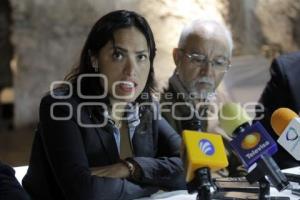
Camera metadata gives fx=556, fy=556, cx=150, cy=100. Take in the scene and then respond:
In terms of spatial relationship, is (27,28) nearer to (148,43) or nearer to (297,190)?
(148,43)

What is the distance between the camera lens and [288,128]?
4.62ft

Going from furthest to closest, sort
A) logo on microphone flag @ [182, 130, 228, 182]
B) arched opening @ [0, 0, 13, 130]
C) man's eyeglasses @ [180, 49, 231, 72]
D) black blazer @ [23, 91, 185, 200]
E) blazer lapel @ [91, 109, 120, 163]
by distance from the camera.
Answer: arched opening @ [0, 0, 13, 130], man's eyeglasses @ [180, 49, 231, 72], blazer lapel @ [91, 109, 120, 163], black blazer @ [23, 91, 185, 200], logo on microphone flag @ [182, 130, 228, 182]

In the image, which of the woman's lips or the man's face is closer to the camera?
the woman's lips

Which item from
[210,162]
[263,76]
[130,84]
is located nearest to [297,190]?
[210,162]

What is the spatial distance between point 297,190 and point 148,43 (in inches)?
25.1

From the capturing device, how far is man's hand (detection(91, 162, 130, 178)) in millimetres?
1650

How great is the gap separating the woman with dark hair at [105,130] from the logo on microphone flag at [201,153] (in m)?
0.39

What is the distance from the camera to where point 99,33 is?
1.72 m

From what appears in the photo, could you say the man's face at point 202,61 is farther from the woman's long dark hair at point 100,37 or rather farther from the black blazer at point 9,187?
the black blazer at point 9,187

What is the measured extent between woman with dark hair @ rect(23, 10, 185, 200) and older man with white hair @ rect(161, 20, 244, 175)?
0.30m

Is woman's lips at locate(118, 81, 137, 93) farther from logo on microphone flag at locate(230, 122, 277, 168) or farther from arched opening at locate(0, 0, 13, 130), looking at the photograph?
arched opening at locate(0, 0, 13, 130)

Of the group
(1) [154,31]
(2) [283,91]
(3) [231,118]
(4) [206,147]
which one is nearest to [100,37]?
(3) [231,118]

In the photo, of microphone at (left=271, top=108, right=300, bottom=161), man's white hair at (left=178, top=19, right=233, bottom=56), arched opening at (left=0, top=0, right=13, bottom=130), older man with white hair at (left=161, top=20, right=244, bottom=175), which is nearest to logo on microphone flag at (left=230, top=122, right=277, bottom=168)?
microphone at (left=271, top=108, right=300, bottom=161)

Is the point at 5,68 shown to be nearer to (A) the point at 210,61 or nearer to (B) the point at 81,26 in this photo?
(B) the point at 81,26
